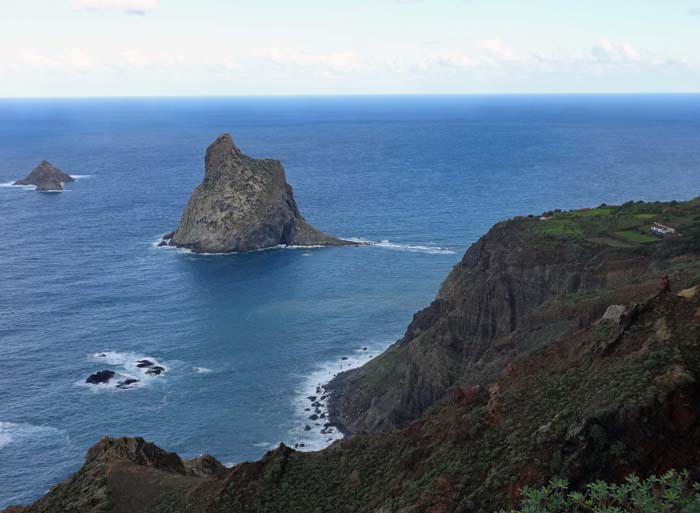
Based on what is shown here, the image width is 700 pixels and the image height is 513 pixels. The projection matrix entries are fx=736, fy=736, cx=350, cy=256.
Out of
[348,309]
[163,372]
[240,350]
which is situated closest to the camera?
[163,372]

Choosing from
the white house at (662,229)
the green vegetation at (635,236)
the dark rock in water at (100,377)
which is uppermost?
the white house at (662,229)

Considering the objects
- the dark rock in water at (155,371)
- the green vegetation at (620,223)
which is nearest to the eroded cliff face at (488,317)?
the green vegetation at (620,223)

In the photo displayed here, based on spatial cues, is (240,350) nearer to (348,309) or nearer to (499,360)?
(348,309)

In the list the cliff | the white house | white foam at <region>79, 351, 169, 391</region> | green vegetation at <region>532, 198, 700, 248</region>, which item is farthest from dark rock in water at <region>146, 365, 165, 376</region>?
the white house

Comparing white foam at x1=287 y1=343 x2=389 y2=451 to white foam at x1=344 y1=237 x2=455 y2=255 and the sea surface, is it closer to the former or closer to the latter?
the sea surface

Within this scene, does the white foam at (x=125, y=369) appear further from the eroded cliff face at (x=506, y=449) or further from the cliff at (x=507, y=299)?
the eroded cliff face at (x=506, y=449)

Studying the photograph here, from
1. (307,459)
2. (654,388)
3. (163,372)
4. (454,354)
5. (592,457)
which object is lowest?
(163,372)

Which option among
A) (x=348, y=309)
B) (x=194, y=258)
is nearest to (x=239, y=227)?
(x=194, y=258)

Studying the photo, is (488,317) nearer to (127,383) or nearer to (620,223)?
(620,223)
